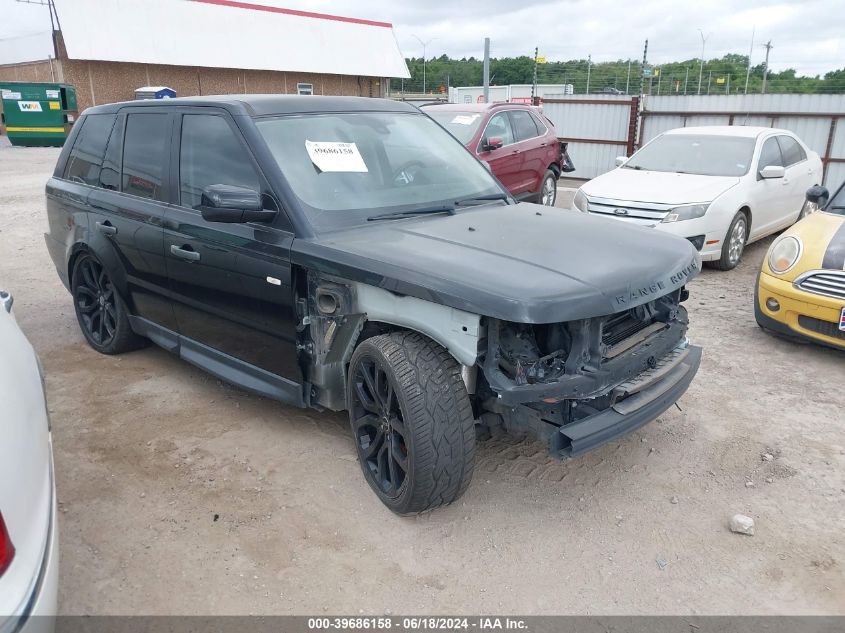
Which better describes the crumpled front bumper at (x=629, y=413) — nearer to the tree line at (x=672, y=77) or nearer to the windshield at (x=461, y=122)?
the windshield at (x=461, y=122)

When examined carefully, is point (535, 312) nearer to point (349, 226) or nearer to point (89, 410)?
point (349, 226)

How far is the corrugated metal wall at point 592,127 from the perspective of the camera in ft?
49.9

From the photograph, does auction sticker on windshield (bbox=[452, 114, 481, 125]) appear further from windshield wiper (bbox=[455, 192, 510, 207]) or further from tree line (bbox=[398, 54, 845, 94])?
tree line (bbox=[398, 54, 845, 94])

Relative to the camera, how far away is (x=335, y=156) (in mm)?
3590

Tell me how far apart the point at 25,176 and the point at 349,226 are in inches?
601

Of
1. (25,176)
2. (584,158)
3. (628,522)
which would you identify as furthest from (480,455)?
(25,176)

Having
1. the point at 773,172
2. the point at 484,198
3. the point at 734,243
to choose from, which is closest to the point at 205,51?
the point at 773,172

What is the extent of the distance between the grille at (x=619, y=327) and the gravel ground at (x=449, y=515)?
80 cm

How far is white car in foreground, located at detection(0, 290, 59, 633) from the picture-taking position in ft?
5.71

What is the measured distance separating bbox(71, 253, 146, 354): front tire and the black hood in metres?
2.30

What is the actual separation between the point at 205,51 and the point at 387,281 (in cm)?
2889

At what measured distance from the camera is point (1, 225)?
1020cm

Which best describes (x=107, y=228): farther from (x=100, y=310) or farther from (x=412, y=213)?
(x=412, y=213)

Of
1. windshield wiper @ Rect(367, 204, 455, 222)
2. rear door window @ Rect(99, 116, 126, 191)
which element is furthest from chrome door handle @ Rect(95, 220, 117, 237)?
windshield wiper @ Rect(367, 204, 455, 222)
